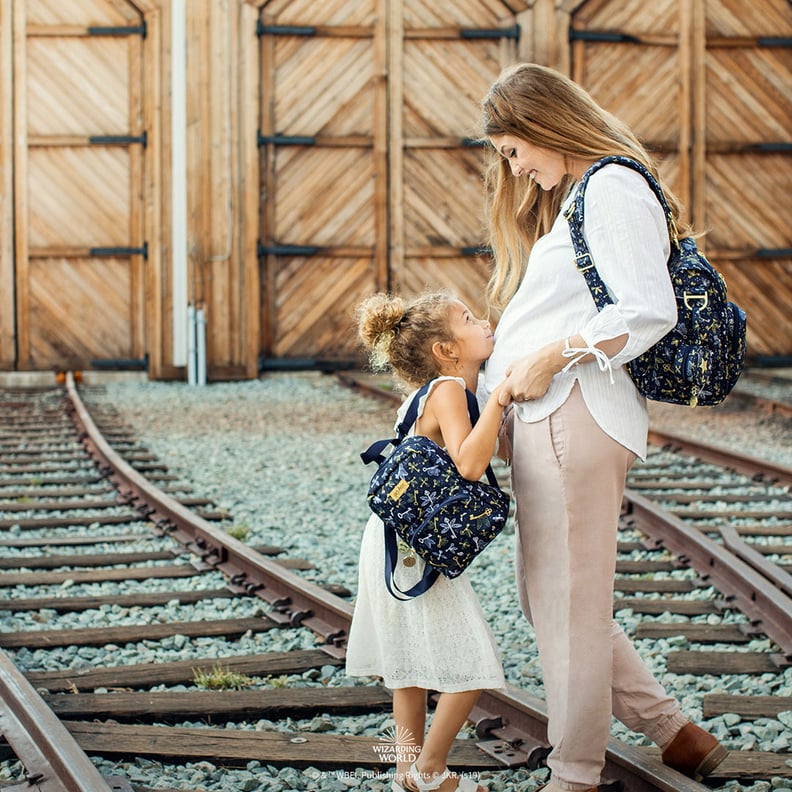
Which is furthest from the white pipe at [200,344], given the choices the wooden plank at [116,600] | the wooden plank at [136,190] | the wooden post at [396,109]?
the wooden plank at [116,600]

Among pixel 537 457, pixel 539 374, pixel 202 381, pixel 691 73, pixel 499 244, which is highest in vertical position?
pixel 691 73

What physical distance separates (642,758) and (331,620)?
173 cm

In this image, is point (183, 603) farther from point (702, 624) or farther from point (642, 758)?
point (642, 758)

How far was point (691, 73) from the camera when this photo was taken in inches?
604

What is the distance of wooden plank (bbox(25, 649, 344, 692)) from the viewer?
3.91m

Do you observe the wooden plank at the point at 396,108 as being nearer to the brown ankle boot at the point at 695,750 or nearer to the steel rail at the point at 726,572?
the steel rail at the point at 726,572

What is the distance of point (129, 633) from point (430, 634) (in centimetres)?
202

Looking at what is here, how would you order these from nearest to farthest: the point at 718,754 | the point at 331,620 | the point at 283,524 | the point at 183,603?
the point at 718,754 → the point at 331,620 → the point at 183,603 → the point at 283,524

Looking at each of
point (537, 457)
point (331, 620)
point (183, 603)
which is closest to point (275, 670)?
point (331, 620)

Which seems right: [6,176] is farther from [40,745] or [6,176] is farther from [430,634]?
[430,634]

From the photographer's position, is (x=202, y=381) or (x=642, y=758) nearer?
(x=642, y=758)

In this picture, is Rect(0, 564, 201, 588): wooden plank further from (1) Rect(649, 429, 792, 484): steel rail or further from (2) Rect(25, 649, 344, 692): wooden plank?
(1) Rect(649, 429, 792, 484): steel rail

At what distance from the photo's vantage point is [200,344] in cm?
1416

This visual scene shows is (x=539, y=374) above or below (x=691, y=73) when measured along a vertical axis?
below
